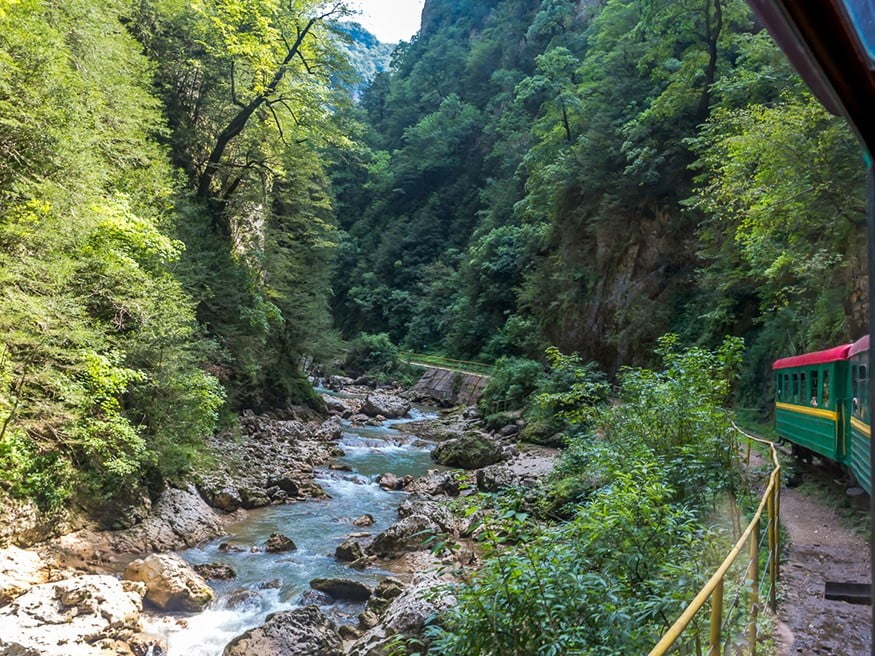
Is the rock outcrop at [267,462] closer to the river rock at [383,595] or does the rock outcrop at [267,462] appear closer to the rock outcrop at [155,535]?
the rock outcrop at [155,535]

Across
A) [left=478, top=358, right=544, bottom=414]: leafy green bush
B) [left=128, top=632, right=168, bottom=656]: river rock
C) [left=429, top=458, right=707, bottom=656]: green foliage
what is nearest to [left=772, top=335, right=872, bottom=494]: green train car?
[left=429, top=458, right=707, bottom=656]: green foliage

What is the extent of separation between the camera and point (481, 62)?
190ft

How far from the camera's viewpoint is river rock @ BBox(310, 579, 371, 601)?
974 cm

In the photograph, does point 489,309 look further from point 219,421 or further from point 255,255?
point 219,421

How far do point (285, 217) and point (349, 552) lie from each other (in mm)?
17793

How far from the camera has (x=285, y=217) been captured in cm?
2583

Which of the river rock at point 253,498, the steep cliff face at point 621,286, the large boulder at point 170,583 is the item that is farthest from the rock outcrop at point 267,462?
the steep cliff face at point 621,286

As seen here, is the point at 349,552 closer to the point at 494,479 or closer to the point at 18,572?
the point at 494,479

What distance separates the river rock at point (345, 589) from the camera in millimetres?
9742

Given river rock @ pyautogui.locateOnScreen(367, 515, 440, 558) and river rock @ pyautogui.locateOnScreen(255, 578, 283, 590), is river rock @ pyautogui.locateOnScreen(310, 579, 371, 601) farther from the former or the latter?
river rock @ pyautogui.locateOnScreen(367, 515, 440, 558)

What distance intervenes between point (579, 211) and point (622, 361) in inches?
308

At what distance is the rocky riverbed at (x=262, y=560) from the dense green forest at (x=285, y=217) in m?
1.25

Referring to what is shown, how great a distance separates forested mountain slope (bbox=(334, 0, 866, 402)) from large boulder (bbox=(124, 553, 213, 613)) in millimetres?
9706

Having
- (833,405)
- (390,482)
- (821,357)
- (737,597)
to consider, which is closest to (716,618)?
(737,597)
